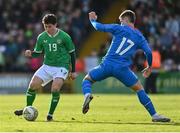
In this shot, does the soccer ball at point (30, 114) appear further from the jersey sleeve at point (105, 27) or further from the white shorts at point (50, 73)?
the jersey sleeve at point (105, 27)

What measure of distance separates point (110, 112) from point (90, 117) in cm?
210

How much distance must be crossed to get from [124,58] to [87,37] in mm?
21484

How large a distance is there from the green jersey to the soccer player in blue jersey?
913 mm

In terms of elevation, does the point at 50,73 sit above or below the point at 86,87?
above

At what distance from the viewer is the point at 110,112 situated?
18.3 meters

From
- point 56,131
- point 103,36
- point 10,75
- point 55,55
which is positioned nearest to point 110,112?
point 55,55

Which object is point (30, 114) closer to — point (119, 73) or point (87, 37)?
point (119, 73)

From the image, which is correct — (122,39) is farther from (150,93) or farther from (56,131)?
(150,93)

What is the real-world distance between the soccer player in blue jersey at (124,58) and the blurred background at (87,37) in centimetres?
1648

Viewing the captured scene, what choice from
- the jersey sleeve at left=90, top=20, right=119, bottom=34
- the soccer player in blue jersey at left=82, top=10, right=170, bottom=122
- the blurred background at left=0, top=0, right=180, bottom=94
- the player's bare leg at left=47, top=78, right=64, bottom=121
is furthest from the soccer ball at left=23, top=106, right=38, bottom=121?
the blurred background at left=0, top=0, right=180, bottom=94

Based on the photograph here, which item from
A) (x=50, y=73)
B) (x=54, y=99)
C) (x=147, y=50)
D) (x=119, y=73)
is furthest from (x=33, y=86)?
(x=147, y=50)

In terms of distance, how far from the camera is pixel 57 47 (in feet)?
51.0

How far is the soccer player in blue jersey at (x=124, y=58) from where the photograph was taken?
14.8 meters

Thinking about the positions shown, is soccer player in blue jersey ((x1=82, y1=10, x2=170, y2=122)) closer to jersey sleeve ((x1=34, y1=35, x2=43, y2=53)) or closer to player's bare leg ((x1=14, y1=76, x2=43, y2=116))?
player's bare leg ((x1=14, y1=76, x2=43, y2=116))
